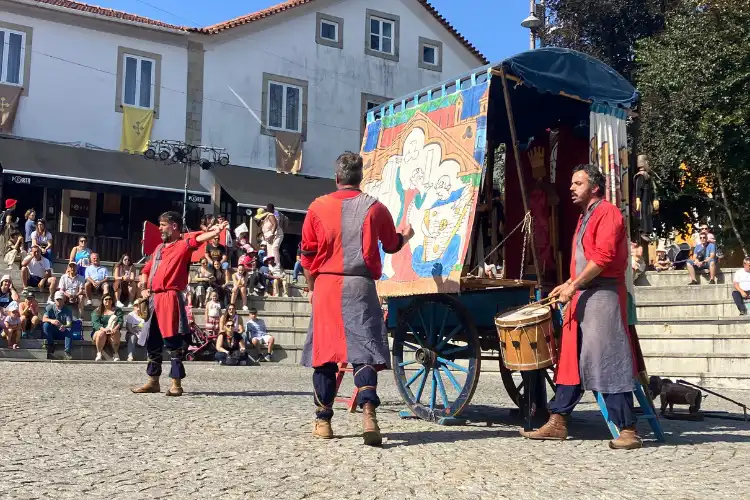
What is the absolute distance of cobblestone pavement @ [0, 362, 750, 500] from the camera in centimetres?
448

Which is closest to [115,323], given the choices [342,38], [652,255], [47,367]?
[47,367]

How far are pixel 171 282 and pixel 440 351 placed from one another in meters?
2.92

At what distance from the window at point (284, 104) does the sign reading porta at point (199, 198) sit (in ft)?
12.0

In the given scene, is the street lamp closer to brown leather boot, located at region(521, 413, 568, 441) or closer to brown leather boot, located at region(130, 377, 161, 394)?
brown leather boot, located at region(130, 377, 161, 394)

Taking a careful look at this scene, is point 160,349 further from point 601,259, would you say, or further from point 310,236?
point 601,259

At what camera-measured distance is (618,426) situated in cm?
607

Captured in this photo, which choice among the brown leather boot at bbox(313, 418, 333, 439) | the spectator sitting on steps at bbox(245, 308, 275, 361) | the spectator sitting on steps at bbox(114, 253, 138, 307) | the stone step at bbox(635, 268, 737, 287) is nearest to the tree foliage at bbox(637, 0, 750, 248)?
the stone step at bbox(635, 268, 737, 287)

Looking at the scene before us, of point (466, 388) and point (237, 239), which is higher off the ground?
point (237, 239)

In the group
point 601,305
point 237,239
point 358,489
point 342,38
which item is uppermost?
point 342,38

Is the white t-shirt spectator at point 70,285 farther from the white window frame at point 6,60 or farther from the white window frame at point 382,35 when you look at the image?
the white window frame at point 382,35

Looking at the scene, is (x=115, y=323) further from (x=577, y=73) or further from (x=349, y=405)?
(x=577, y=73)

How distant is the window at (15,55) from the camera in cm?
2339

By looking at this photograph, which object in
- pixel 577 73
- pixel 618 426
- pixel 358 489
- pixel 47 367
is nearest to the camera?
pixel 358 489

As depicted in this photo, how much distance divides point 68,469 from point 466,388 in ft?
10.7
